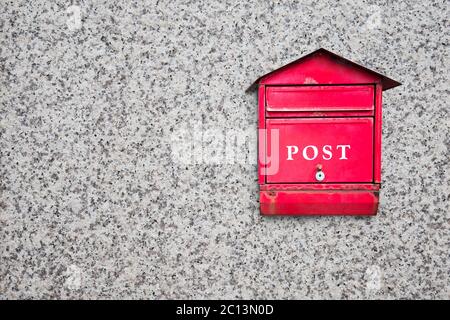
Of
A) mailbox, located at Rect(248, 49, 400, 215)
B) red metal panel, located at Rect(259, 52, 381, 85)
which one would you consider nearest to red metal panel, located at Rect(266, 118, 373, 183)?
mailbox, located at Rect(248, 49, 400, 215)

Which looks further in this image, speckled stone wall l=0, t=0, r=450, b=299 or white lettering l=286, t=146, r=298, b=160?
speckled stone wall l=0, t=0, r=450, b=299

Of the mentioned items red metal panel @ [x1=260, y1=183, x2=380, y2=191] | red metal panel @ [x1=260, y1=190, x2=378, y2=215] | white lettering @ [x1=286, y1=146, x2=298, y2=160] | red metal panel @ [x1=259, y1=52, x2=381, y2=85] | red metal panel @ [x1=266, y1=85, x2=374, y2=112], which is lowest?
red metal panel @ [x1=260, y1=190, x2=378, y2=215]

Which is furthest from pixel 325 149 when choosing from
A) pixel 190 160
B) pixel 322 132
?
pixel 190 160

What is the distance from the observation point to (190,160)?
1.14 metres

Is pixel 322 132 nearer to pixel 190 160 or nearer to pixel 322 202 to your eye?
pixel 322 202

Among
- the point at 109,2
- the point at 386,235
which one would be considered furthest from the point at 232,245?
the point at 109,2

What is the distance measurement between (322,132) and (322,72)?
161mm

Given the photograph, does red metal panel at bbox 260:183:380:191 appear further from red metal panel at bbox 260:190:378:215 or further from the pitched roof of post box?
the pitched roof of post box

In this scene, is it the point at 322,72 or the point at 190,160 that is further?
the point at 190,160

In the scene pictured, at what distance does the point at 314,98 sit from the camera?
100 centimetres

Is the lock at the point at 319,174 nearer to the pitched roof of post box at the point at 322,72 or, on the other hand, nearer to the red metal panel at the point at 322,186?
the red metal panel at the point at 322,186

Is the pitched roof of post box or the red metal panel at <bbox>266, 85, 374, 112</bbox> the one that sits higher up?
the pitched roof of post box

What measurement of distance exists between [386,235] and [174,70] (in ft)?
2.68

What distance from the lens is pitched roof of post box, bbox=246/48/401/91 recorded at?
987mm
